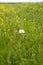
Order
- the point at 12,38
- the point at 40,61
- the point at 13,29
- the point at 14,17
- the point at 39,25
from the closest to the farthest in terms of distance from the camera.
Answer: the point at 40,61 → the point at 12,38 → the point at 13,29 → the point at 39,25 → the point at 14,17

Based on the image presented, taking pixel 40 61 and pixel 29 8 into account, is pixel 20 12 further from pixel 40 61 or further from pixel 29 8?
pixel 40 61

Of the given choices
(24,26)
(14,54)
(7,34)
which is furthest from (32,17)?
(14,54)

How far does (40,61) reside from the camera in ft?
12.7

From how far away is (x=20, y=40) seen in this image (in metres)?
4.56

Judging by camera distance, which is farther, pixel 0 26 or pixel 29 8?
pixel 29 8

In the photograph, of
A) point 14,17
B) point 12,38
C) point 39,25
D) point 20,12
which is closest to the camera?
point 12,38

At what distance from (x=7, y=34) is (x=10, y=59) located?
0.89m

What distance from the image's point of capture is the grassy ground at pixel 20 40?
156 inches

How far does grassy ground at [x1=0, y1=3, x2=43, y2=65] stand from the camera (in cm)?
397

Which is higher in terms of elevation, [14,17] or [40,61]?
[14,17]

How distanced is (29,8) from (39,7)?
1.14ft

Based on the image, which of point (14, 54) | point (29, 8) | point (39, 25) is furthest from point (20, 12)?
point (14, 54)

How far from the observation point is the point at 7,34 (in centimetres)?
478

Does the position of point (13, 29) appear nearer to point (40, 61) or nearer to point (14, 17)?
point (14, 17)
